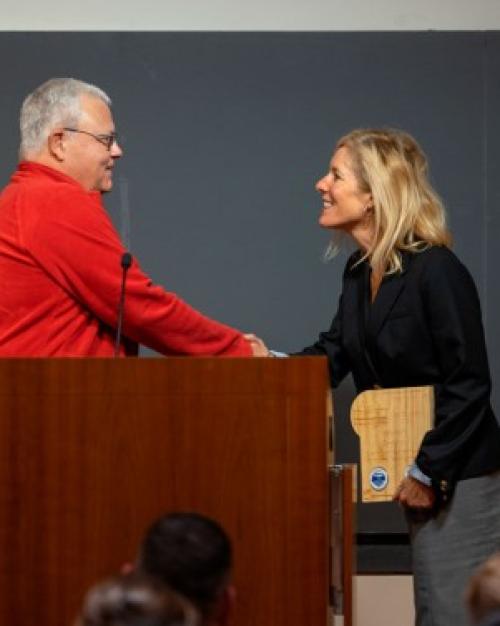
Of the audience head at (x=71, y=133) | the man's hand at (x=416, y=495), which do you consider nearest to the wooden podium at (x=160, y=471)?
the man's hand at (x=416, y=495)

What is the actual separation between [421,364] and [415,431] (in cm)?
18

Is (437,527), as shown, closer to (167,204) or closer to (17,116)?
(167,204)

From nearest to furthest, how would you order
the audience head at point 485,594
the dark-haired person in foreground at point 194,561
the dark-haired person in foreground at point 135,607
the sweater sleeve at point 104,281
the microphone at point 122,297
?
the dark-haired person in foreground at point 135,607, the dark-haired person in foreground at point 194,561, the audience head at point 485,594, the microphone at point 122,297, the sweater sleeve at point 104,281

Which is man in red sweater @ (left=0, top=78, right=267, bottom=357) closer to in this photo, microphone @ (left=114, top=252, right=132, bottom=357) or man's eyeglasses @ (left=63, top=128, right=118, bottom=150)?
microphone @ (left=114, top=252, right=132, bottom=357)

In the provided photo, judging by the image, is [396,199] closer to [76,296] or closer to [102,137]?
[102,137]

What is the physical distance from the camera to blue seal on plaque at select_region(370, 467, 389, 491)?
155 inches

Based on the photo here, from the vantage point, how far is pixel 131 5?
4984mm

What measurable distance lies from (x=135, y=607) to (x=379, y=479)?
2157mm

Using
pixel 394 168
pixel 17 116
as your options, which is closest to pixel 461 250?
pixel 394 168

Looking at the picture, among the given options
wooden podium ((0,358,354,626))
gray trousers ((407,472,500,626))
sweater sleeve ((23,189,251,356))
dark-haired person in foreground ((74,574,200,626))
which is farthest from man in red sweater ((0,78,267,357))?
dark-haired person in foreground ((74,574,200,626))

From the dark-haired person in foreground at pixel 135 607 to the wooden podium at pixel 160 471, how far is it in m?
1.25

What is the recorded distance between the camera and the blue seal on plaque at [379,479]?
3949 mm

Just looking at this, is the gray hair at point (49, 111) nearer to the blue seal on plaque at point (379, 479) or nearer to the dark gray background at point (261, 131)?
the dark gray background at point (261, 131)

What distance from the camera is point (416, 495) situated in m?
3.84
